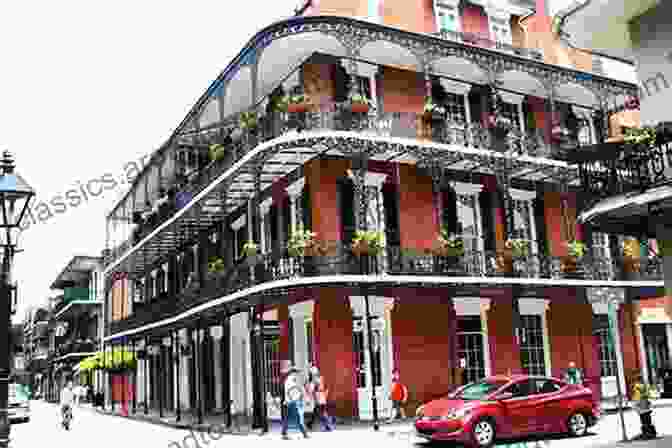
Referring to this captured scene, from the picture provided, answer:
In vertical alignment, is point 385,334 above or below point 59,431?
above

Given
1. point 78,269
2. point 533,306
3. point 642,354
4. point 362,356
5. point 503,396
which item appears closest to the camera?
point 503,396

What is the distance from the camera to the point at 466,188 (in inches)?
821

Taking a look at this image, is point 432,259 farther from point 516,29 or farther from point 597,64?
point 597,64

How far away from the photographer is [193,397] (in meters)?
27.0

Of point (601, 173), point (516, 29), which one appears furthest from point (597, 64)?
point (601, 173)

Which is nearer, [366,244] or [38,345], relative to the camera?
[366,244]

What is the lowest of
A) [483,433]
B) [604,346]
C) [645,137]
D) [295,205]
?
[483,433]

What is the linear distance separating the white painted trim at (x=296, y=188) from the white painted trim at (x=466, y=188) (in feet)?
14.8

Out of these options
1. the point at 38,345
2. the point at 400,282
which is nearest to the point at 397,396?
the point at 400,282

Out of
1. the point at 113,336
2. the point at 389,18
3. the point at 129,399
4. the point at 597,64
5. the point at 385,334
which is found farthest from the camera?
the point at 129,399

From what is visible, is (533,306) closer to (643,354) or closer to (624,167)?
(643,354)

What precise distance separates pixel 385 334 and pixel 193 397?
37.0ft

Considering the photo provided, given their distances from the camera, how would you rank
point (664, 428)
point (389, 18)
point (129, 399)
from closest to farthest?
point (664, 428), point (389, 18), point (129, 399)

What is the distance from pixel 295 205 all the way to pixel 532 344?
27.1 feet
